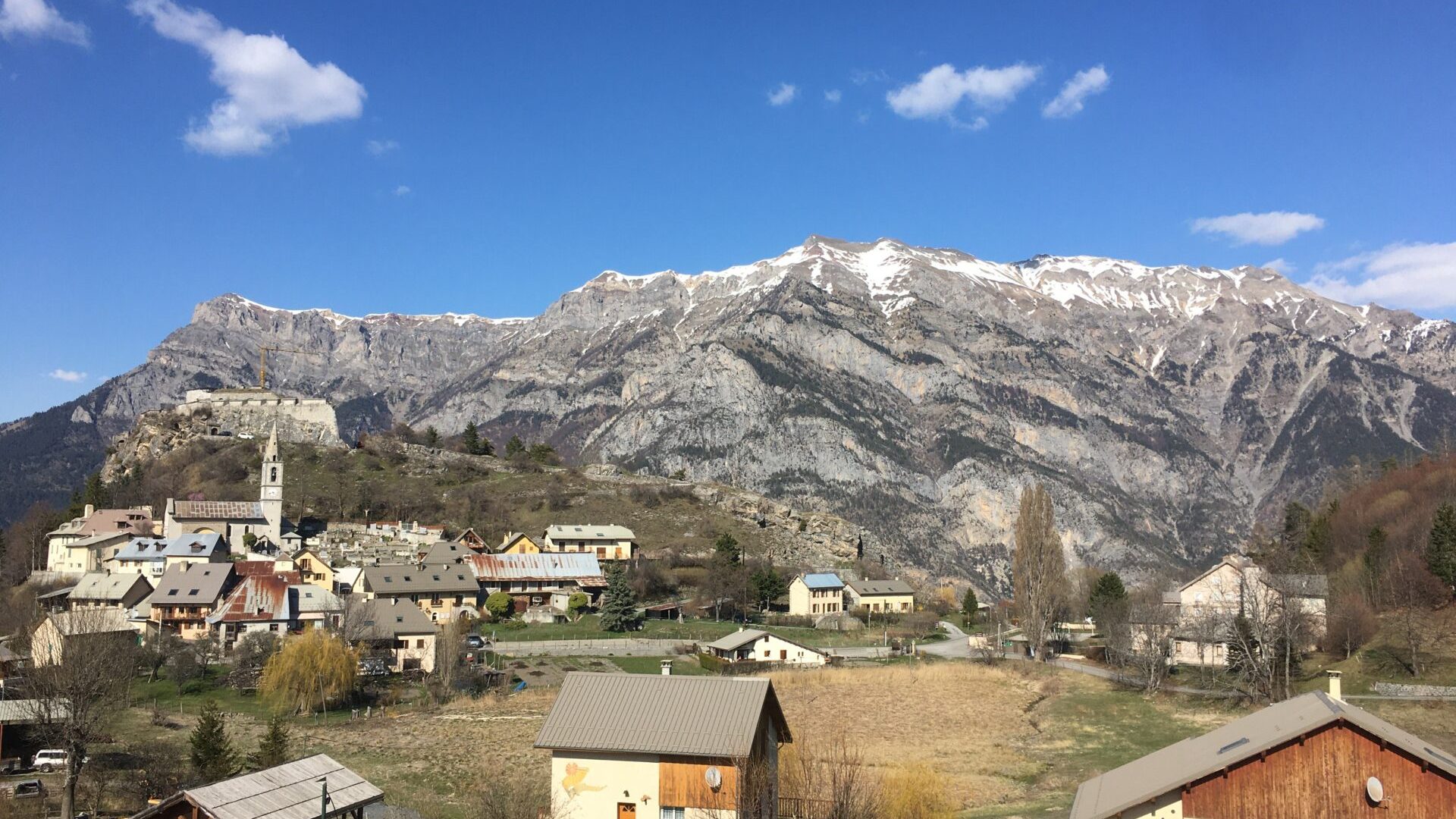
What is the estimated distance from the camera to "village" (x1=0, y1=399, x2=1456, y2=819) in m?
23.3

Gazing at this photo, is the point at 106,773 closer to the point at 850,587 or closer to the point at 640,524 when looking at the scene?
the point at 850,587

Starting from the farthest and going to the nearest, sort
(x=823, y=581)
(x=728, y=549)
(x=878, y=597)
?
(x=878, y=597), (x=728, y=549), (x=823, y=581)

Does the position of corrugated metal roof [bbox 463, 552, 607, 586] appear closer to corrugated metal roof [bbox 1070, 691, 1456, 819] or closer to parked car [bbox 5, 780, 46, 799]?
parked car [bbox 5, 780, 46, 799]

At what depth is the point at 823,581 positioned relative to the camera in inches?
3824

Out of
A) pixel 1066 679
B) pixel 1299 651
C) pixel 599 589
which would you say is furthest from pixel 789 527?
pixel 1299 651

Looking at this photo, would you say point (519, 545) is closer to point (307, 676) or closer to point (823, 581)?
point (823, 581)

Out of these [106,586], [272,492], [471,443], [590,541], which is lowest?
[106,586]

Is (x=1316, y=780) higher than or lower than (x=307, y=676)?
higher

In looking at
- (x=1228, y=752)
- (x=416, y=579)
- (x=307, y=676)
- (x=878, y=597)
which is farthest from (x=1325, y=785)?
(x=878, y=597)

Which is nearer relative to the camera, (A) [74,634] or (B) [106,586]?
(A) [74,634]

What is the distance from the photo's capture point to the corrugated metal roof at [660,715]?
2505cm

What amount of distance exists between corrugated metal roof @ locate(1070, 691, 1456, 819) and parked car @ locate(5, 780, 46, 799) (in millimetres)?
33720

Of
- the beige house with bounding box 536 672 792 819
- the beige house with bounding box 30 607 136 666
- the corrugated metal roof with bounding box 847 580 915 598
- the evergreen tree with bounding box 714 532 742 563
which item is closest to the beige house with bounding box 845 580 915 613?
the corrugated metal roof with bounding box 847 580 915 598

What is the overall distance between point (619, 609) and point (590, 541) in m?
23.0
